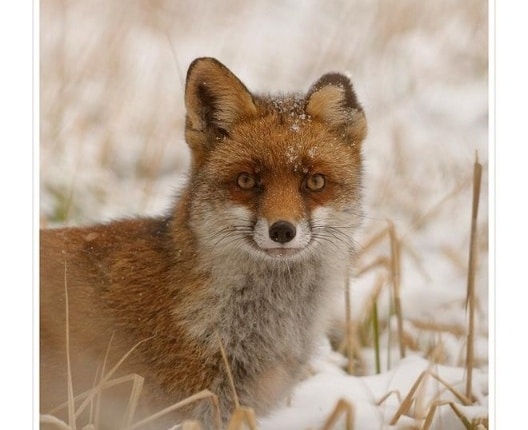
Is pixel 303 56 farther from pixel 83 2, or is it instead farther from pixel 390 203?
pixel 83 2

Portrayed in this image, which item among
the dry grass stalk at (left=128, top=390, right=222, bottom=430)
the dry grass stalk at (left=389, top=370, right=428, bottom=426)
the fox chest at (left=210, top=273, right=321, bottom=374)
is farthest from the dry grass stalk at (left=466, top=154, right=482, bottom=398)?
the dry grass stalk at (left=128, top=390, right=222, bottom=430)

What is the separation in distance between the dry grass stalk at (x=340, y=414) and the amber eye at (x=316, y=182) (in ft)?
2.23

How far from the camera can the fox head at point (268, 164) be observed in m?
2.06

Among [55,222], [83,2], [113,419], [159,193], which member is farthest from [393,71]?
[113,419]

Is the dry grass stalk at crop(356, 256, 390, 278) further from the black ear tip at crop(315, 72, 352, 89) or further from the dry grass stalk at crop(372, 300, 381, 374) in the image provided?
the black ear tip at crop(315, 72, 352, 89)

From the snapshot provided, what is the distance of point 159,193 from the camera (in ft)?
7.74

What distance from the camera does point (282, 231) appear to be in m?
1.99

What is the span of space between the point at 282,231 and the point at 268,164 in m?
0.21

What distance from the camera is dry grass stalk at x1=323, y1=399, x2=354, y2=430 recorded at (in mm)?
2256

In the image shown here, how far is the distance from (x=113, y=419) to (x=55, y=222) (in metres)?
0.65

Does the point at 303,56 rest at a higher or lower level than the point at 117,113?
higher

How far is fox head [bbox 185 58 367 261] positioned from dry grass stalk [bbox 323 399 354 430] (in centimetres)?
50
